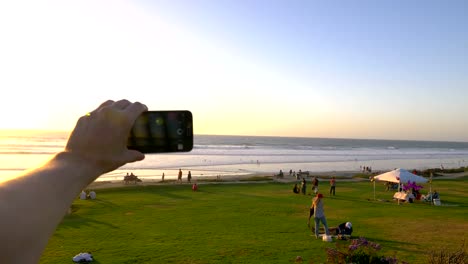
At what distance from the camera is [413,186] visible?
85.6ft

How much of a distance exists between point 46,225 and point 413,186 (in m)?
27.9

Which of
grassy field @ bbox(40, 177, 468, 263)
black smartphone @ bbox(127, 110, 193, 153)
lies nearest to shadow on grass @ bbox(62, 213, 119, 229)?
grassy field @ bbox(40, 177, 468, 263)

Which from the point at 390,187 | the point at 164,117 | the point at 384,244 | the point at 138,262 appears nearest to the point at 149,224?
the point at 138,262

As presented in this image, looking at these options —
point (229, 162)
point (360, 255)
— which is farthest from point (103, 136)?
point (229, 162)

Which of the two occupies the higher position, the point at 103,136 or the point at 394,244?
the point at 103,136

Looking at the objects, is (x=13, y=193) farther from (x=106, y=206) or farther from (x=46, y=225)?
Answer: (x=106, y=206)

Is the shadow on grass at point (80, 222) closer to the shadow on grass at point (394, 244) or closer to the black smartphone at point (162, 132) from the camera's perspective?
the shadow on grass at point (394, 244)

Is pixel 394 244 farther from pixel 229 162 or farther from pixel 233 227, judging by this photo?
pixel 229 162

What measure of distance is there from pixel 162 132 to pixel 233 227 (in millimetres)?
15059

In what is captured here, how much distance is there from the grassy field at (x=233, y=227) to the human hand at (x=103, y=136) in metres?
11.4

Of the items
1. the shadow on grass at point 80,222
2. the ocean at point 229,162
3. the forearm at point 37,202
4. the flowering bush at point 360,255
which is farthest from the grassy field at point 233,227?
the forearm at point 37,202

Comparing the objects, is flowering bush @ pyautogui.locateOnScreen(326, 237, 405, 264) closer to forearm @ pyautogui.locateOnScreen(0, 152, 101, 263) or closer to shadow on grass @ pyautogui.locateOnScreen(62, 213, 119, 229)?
forearm @ pyautogui.locateOnScreen(0, 152, 101, 263)

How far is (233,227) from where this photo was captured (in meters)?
17.5

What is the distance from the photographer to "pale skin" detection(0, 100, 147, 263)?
1.21 metres
